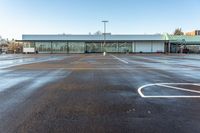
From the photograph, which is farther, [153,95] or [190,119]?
A: [153,95]

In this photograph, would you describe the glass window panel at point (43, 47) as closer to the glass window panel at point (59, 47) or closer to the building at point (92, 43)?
the building at point (92, 43)

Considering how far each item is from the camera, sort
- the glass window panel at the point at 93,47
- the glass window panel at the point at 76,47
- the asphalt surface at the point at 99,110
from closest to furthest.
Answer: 1. the asphalt surface at the point at 99,110
2. the glass window panel at the point at 76,47
3. the glass window panel at the point at 93,47

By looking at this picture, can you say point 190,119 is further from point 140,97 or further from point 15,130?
point 15,130

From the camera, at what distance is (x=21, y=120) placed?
269 inches

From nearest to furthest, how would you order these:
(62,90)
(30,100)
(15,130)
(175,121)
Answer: (15,130) < (175,121) < (30,100) < (62,90)

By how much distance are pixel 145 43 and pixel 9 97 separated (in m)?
83.4

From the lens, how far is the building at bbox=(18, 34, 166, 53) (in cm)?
8938

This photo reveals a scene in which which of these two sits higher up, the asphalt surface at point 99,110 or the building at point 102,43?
the building at point 102,43

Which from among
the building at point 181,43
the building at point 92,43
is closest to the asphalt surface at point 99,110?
the building at point 92,43

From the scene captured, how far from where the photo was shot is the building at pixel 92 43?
89375 mm

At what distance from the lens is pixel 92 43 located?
9325 centimetres

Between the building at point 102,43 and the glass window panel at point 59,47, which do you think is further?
the glass window panel at point 59,47

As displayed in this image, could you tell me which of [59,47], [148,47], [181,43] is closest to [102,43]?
[59,47]

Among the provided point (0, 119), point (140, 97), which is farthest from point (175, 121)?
point (0, 119)
